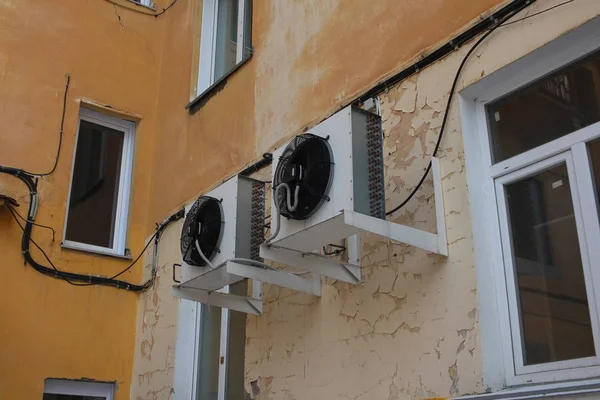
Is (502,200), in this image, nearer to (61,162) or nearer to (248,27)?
(248,27)

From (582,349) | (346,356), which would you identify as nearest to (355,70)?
(346,356)

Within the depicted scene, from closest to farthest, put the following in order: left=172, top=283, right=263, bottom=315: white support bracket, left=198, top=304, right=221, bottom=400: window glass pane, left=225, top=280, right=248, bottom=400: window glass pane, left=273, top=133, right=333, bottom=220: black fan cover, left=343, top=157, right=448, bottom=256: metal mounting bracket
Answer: left=343, top=157, right=448, bottom=256: metal mounting bracket < left=273, top=133, right=333, bottom=220: black fan cover < left=172, top=283, right=263, bottom=315: white support bracket < left=225, top=280, right=248, bottom=400: window glass pane < left=198, top=304, right=221, bottom=400: window glass pane

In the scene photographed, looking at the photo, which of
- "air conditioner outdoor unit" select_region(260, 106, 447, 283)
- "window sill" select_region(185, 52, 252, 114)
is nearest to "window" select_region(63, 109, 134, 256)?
"window sill" select_region(185, 52, 252, 114)

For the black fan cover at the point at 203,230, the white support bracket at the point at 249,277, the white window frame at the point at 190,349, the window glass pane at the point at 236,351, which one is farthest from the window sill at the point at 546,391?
the white window frame at the point at 190,349

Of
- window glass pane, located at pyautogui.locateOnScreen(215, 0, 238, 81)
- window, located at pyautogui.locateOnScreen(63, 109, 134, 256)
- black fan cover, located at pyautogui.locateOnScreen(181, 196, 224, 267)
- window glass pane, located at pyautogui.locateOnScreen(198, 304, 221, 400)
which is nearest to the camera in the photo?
black fan cover, located at pyautogui.locateOnScreen(181, 196, 224, 267)

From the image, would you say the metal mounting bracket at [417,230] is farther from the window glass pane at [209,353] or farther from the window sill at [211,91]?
the window sill at [211,91]

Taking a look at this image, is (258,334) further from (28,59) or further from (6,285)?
(28,59)

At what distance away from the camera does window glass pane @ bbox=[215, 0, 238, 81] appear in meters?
6.05

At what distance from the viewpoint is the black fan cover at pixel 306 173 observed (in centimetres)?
313

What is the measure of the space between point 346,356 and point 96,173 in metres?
3.50

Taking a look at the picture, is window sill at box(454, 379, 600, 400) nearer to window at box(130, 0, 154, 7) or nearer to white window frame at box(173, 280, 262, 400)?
white window frame at box(173, 280, 262, 400)

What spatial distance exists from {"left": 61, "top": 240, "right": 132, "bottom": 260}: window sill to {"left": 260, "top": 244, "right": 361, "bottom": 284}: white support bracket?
274cm

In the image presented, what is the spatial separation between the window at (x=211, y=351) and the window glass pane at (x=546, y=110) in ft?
7.23

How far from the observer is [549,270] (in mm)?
2812
